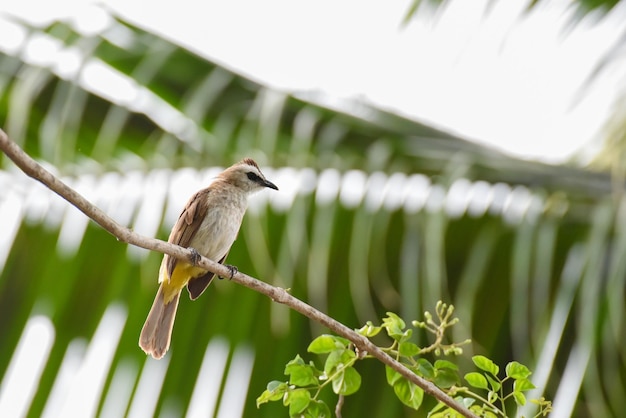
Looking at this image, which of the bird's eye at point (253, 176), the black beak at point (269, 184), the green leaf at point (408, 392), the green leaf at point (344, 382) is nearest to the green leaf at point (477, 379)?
the green leaf at point (408, 392)

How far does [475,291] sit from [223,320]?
0.80m

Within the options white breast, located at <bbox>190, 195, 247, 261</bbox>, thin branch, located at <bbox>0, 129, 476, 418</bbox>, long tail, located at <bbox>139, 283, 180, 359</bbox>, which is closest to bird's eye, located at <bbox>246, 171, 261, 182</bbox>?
white breast, located at <bbox>190, 195, 247, 261</bbox>

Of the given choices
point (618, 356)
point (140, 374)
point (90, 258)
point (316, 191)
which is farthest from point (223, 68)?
point (618, 356)

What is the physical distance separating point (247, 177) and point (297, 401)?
2.21 metres

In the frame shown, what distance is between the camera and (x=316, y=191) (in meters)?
3.42

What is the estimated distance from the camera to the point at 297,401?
89.6 inches

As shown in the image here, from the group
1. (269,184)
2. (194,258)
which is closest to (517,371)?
(194,258)

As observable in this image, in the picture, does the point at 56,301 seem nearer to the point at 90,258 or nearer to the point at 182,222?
the point at 90,258

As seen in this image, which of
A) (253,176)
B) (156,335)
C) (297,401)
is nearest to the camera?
(297,401)

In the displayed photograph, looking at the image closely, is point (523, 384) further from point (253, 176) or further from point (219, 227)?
point (219, 227)

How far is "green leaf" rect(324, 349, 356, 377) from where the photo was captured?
7.63 feet

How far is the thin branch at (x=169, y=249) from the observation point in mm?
1888

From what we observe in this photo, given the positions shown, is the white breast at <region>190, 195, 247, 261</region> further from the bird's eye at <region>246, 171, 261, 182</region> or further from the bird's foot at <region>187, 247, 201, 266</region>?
the bird's foot at <region>187, 247, 201, 266</region>

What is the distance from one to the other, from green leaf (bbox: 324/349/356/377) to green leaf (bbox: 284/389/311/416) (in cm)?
8
